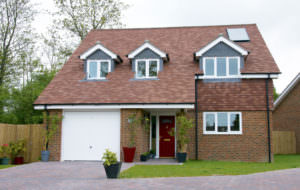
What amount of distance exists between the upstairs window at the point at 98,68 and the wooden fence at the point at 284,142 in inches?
538

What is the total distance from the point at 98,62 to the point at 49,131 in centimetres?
483

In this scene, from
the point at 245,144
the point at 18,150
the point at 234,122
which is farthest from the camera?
the point at 18,150

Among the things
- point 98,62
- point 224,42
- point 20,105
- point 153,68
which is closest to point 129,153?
point 153,68

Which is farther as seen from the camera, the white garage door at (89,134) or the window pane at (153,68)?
the window pane at (153,68)

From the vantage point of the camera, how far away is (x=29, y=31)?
2503 centimetres

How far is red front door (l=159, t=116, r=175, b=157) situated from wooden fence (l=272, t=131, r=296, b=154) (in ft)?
32.0

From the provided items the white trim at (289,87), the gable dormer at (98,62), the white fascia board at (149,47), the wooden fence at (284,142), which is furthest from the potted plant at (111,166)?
the white trim at (289,87)

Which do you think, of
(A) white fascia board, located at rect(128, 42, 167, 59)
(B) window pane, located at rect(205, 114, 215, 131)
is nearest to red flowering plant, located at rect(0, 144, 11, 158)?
→ (A) white fascia board, located at rect(128, 42, 167, 59)

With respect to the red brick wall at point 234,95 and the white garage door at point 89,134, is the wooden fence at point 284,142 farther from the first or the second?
the white garage door at point 89,134

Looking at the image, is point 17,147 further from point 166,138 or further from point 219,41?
point 219,41

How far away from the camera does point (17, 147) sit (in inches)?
723

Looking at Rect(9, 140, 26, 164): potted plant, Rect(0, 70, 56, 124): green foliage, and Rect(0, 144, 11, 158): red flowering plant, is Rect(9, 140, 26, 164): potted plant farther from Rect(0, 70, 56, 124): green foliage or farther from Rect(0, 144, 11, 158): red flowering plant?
Rect(0, 70, 56, 124): green foliage

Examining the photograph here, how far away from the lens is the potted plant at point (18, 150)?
719 inches

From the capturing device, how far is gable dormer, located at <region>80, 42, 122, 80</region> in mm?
18938
